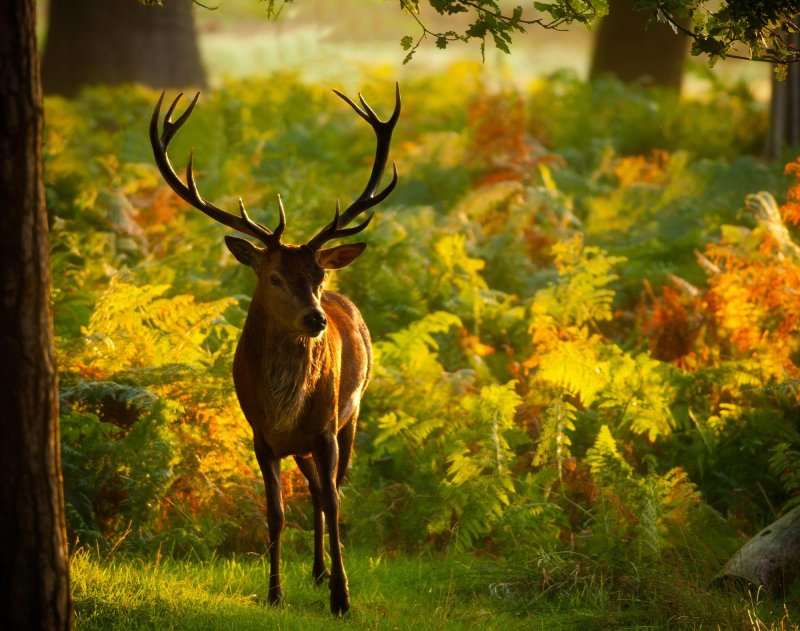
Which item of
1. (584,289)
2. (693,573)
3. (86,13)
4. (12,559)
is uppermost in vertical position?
(86,13)

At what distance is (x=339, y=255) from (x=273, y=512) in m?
1.36

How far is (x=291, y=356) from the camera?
20.4 ft

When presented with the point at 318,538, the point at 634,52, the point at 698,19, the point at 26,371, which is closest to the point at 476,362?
the point at 318,538

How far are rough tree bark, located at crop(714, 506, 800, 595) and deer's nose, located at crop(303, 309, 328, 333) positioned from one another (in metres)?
2.49

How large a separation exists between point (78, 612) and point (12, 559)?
1.12 m

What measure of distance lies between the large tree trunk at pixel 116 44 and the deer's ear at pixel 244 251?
13953 mm

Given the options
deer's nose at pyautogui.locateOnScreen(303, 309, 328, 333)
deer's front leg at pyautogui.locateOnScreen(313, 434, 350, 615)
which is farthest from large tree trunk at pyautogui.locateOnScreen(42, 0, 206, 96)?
deer's nose at pyautogui.locateOnScreen(303, 309, 328, 333)

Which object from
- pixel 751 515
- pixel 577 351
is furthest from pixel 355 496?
pixel 751 515

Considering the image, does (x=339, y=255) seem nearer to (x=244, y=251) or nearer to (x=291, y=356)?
(x=244, y=251)

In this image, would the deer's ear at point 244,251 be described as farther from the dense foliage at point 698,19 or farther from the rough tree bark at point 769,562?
the rough tree bark at point 769,562

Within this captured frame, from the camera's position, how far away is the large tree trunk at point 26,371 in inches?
170

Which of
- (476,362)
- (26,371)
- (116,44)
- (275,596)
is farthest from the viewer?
(116,44)

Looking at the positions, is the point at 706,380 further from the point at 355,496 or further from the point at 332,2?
the point at 332,2

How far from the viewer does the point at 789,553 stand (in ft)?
21.6
